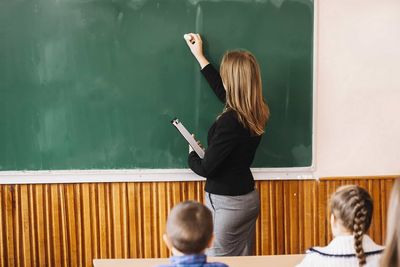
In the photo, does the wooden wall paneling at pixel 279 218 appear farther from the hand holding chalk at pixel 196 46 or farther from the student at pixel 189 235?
the student at pixel 189 235

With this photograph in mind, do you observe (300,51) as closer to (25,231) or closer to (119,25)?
(119,25)

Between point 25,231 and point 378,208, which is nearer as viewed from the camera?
point 25,231

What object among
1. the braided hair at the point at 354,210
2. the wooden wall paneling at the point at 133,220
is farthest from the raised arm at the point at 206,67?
the braided hair at the point at 354,210

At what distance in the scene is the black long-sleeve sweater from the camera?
2.78 meters

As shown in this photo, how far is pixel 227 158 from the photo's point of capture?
2.86 meters

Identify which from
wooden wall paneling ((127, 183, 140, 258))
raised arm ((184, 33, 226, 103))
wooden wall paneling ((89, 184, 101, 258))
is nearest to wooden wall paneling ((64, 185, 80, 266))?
wooden wall paneling ((89, 184, 101, 258))

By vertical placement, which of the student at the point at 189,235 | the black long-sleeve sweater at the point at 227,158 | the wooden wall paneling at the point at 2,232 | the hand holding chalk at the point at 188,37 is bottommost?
the wooden wall paneling at the point at 2,232

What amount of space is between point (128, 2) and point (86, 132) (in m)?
0.83

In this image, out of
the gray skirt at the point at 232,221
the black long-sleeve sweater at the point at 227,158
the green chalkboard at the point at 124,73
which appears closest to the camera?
the black long-sleeve sweater at the point at 227,158

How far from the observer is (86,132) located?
10.8 feet

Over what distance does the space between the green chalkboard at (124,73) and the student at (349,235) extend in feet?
4.72

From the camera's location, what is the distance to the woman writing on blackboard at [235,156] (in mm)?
2795

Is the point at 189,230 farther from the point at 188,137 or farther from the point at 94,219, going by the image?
the point at 94,219

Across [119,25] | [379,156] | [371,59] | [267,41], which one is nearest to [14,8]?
[119,25]
